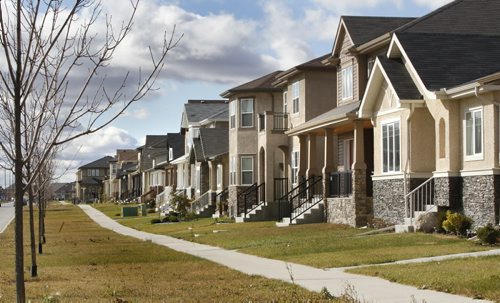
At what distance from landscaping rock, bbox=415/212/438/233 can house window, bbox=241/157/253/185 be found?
22.7 meters

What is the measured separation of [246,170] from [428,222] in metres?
23.2

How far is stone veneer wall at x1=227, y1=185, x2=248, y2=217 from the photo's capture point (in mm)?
45531

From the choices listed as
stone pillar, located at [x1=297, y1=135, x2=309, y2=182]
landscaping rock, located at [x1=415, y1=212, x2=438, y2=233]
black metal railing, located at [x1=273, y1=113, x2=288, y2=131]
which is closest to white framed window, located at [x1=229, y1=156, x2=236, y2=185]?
black metal railing, located at [x1=273, y1=113, x2=288, y2=131]

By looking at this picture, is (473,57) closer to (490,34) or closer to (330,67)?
(490,34)

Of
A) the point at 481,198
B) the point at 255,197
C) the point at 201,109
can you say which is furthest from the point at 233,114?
the point at 481,198

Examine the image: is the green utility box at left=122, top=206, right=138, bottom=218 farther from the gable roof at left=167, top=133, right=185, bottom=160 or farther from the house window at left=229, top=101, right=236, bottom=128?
the house window at left=229, top=101, right=236, bottom=128

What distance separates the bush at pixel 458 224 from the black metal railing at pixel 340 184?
916 centimetres

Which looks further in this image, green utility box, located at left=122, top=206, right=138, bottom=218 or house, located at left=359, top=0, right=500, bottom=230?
green utility box, located at left=122, top=206, right=138, bottom=218

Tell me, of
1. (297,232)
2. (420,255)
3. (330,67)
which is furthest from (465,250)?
(330,67)

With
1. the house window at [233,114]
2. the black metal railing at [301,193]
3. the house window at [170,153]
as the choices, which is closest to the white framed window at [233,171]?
the house window at [233,114]

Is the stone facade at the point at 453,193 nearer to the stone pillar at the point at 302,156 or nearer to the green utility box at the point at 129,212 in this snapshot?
the stone pillar at the point at 302,156

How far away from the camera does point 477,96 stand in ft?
75.1

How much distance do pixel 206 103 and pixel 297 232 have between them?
42.3 metres

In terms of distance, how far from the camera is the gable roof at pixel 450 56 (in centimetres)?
2578
